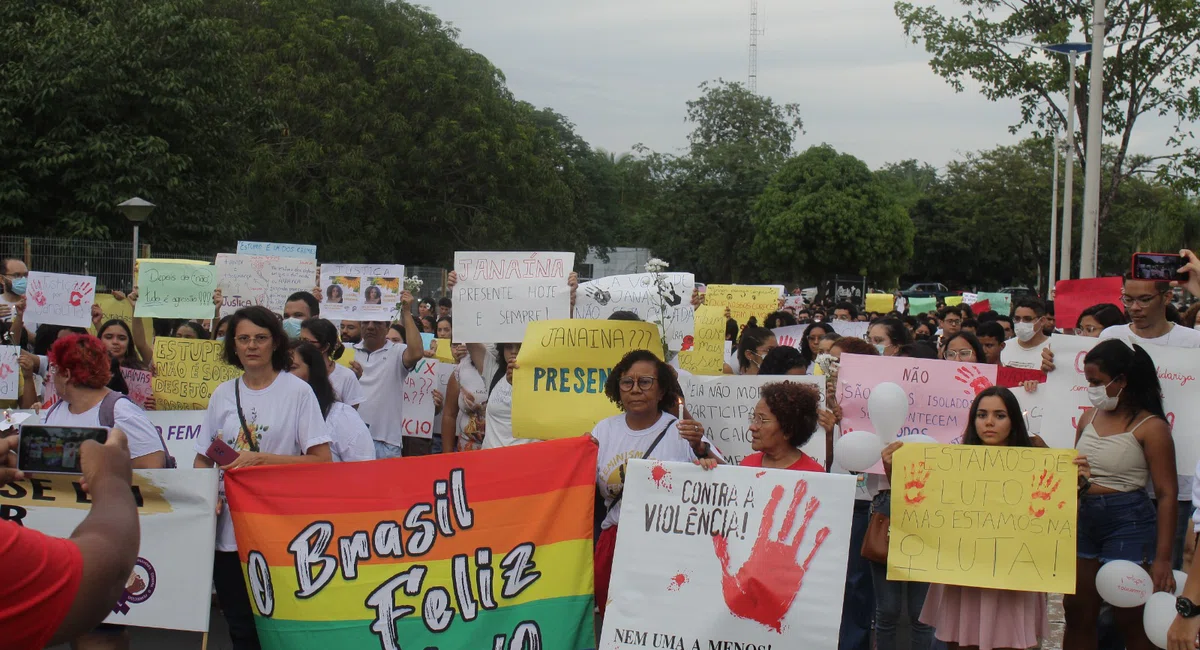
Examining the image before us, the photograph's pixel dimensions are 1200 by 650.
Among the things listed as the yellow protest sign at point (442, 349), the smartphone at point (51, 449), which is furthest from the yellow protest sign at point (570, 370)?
the yellow protest sign at point (442, 349)

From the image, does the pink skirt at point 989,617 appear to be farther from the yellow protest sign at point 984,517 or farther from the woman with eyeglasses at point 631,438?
the woman with eyeglasses at point 631,438

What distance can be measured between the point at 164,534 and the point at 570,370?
7.57 feet

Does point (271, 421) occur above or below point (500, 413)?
above

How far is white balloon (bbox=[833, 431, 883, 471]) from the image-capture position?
219 inches

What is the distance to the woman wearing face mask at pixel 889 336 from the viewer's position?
8.10 metres

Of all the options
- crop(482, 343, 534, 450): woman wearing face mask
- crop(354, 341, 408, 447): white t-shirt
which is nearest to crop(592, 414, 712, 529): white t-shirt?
crop(482, 343, 534, 450): woman wearing face mask

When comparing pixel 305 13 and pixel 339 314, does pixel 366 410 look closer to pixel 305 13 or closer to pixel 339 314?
pixel 339 314

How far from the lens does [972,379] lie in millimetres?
6453

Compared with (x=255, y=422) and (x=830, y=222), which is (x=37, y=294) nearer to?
(x=255, y=422)

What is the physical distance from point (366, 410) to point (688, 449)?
3302 millimetres

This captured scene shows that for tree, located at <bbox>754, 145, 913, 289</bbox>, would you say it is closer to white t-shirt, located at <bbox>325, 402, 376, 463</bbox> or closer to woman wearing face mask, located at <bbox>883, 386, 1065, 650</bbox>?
woman wearing face mask, located at <bbox>883, 386, 1065, 650</bbox>

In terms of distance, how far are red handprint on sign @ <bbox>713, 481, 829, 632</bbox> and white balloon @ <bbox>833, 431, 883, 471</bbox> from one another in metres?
0.50

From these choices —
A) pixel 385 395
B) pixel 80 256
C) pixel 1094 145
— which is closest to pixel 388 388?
pixel 385 395

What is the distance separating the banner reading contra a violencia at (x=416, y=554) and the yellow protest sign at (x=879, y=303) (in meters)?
19.0
